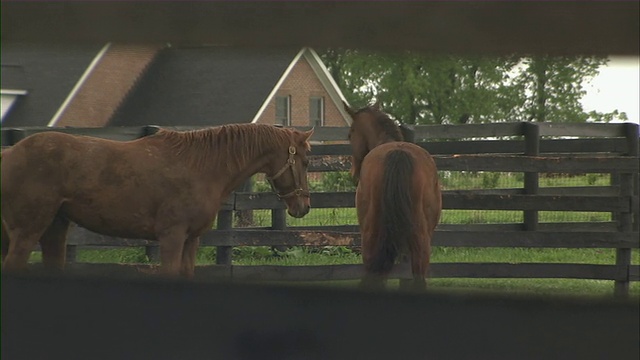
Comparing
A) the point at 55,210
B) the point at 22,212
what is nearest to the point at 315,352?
the point at 22,212

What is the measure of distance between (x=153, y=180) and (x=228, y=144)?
37 centimetres

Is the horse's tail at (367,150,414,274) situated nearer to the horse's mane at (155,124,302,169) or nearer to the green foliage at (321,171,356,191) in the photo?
the green foliage at (321,171,356,191)

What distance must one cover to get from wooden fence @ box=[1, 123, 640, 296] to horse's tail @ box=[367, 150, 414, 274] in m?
0.24

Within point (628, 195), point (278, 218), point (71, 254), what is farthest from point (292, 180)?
point (71, 254)

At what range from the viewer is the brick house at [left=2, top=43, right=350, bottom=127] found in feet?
2.74

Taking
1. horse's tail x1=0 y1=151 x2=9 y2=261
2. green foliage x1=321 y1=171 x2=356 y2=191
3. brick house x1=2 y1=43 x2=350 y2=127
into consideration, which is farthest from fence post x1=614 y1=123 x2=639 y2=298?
green foliage x1=321 y1=171 x2=356 y2=191

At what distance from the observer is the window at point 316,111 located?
4.79 ft

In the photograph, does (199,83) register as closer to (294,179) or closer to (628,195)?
(628,195)

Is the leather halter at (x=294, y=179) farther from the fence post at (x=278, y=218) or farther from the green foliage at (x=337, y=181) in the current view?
the green foliage at (x=337, y=181)

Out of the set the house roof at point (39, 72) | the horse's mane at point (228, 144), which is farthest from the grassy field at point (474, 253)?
the horse's mane at point (228, 144)

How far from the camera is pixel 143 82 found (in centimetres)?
98

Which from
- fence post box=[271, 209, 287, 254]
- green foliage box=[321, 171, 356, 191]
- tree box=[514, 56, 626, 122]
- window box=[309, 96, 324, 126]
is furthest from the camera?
green foliage box=[321, 171, 356, 191]

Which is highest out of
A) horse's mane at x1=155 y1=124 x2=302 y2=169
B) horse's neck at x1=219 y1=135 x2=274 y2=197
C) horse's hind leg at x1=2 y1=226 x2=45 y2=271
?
horse's mane at x1=155 y1=124 x2=302 y2=169

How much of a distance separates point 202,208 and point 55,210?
129 cm
